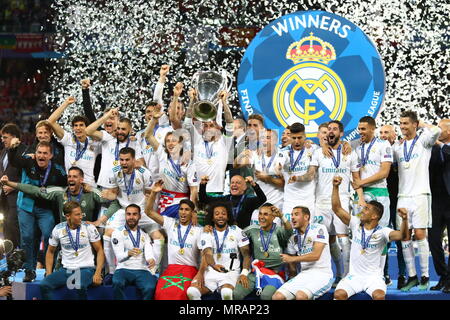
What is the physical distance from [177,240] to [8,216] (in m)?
2.19

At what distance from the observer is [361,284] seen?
7.50m

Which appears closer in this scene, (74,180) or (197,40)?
(74,180)

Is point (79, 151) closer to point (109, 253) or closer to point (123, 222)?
point (123, 222)

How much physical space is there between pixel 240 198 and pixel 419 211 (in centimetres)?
159

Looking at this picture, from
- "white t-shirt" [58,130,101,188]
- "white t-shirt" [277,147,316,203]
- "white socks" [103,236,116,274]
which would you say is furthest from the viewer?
"white t-shirt" [58,130,101,188]

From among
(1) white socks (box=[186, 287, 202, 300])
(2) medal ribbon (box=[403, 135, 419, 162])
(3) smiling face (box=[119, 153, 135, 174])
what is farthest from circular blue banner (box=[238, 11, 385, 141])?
(1) white socks (box=[186, 287, 202, 300])

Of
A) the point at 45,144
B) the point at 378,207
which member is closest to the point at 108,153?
the point at 45,144

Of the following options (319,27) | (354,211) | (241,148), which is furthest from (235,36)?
(354,211)

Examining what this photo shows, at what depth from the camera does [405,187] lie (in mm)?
7941

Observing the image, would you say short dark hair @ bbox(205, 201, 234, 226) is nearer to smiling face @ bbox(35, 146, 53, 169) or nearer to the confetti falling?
smiling face @ bbox(35, 146, 53, 169)

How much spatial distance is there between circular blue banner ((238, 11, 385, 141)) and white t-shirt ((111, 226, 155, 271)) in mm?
2379

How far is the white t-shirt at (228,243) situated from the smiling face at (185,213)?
0.69 ft

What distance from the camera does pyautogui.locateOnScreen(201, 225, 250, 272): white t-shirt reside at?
25.2 ft

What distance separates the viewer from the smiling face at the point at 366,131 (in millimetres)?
7977
